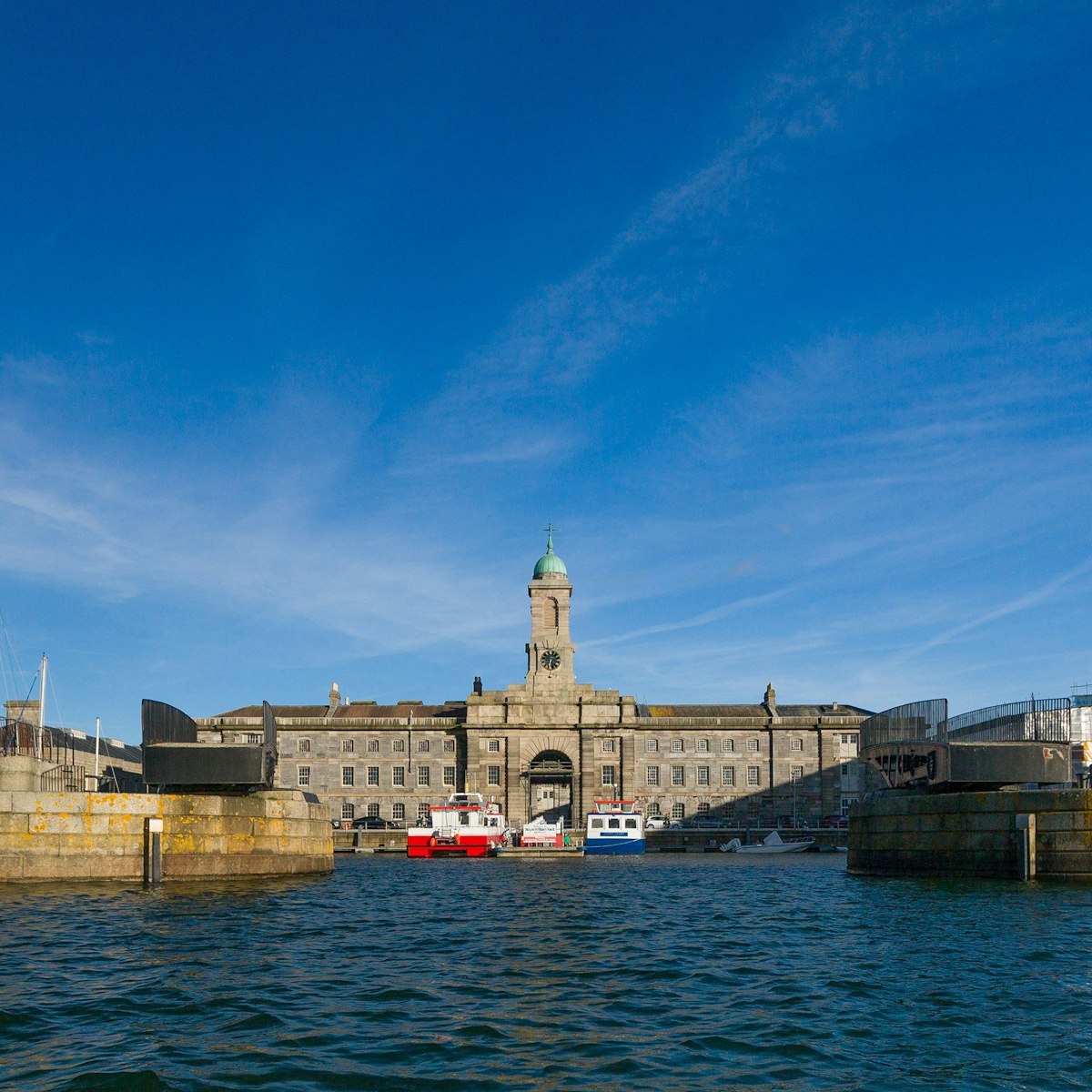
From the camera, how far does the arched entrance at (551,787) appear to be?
336 feet

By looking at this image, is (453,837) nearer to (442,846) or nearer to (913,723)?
(442,846)

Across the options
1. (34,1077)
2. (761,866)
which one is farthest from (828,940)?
(761,866)

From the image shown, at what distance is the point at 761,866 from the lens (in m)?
57.1

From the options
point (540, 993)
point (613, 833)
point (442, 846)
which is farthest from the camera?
point (613, 833)

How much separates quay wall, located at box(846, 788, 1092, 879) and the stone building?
59076 mm

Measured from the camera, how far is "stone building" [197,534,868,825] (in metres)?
98.9

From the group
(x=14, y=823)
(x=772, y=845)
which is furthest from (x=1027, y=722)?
(x=772, y=845)

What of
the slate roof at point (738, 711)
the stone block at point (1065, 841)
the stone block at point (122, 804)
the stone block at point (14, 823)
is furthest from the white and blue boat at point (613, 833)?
the stone block at point (14, 823)

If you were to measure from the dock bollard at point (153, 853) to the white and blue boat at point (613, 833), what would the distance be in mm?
46358

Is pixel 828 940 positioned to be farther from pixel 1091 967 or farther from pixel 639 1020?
pixel 639 1020

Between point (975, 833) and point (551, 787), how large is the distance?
237 feet

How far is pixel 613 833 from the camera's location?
7694 cm

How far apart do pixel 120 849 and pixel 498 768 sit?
69.5 metres

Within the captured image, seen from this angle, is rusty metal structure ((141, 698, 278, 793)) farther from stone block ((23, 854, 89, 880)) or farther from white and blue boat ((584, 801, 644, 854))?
white and blue boat ((584, 801, 644, 854))
